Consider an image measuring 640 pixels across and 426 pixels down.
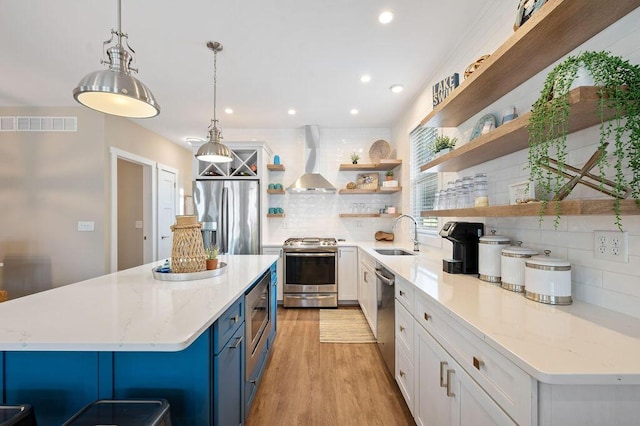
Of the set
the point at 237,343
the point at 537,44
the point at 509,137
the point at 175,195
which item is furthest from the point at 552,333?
the point at 175,195

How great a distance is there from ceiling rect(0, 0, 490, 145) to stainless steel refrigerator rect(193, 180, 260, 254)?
1129 mm

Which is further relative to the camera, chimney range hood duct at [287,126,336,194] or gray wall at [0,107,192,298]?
chimney range hood duct at [287,126,336,194]

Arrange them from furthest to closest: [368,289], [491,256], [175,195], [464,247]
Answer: [175,195], [368,289], [464,247], [491,256]

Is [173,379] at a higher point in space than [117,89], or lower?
lower

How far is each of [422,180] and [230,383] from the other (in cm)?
288

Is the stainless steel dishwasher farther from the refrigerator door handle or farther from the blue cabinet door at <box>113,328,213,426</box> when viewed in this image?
the refrigerator door handle

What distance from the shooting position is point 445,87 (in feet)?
6.56

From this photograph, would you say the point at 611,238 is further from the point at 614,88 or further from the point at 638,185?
the point at 614,88

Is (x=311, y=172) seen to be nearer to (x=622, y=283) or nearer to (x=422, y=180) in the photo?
(x=422, y=180)

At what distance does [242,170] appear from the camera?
421 centimetres

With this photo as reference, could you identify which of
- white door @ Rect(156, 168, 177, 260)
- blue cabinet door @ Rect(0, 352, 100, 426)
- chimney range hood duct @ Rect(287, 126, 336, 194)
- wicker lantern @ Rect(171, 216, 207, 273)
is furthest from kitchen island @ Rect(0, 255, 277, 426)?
white door @ Rect(156, 168, 177, 260)

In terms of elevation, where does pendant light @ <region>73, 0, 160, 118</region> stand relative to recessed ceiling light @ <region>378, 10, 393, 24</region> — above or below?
below

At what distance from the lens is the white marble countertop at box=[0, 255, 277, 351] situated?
33.7 inches

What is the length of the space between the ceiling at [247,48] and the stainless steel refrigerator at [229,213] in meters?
1.13
